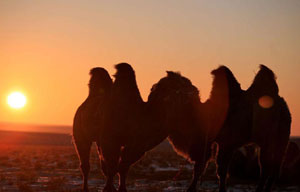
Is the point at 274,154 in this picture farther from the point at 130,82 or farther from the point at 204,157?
the point at 130,82

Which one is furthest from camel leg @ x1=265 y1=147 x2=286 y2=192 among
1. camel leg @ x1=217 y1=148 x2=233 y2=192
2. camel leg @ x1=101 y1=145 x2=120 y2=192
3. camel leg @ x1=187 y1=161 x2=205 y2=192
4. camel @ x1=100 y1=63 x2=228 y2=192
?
camel leg @ x1=101 y1=145 x2=120 y2=192

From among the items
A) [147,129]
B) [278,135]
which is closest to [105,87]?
[147,129]

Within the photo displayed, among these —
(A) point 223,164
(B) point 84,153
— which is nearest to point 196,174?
(A) point 223,164

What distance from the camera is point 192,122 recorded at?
11.1 metres

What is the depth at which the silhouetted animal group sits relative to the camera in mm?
10438

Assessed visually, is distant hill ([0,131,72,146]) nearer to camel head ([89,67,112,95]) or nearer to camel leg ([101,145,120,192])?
camel head ([89,67,112,95])

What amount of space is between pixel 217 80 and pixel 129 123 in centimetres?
264

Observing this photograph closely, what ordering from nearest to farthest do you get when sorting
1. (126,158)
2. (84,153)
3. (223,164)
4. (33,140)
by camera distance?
1. (126,158)
2. (223,164)
3. (84,153)
4. (33,140)

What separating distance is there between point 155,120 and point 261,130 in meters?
2.48

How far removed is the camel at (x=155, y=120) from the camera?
408 inches

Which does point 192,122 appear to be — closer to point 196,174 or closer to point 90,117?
point 196,174

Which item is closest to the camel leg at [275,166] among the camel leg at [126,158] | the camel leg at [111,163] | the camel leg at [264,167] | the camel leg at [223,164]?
the camel leg at [264,167]

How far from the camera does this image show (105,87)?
1191cm

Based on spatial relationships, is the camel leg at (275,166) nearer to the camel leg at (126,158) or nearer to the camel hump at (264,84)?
the camel hump at (264,84)
